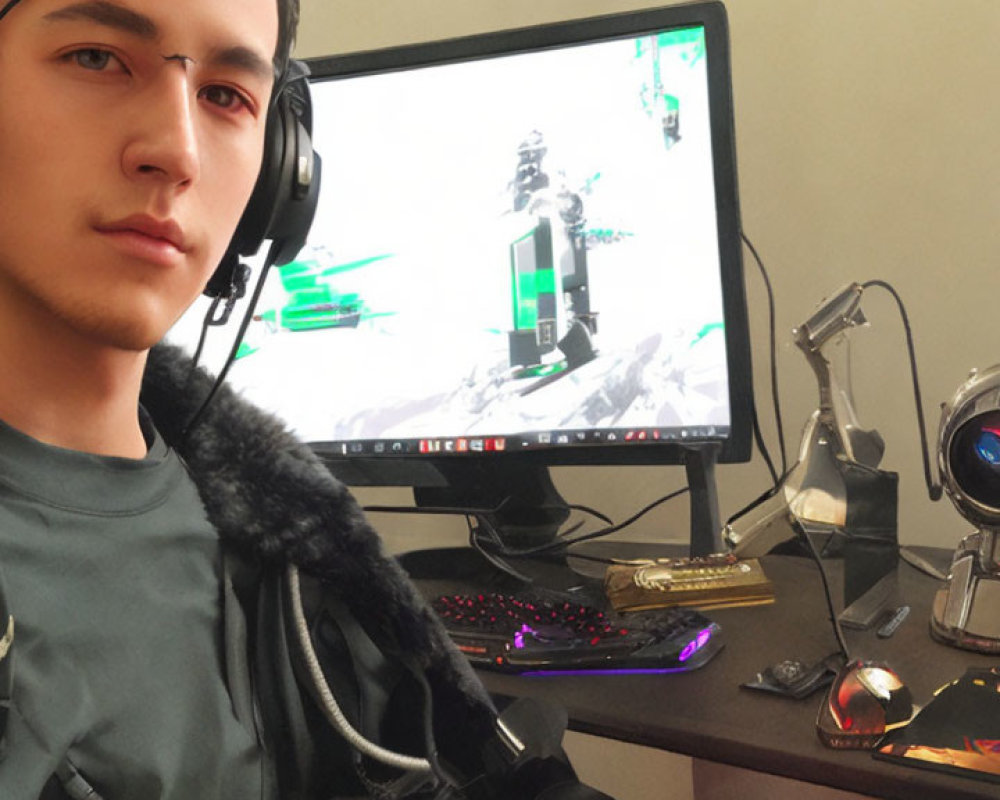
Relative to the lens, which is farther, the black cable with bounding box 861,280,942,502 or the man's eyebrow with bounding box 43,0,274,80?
the black cable with bounding box 861,280,942,502

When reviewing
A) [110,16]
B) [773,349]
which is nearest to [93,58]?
[110,16]

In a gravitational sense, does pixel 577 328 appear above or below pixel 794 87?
below

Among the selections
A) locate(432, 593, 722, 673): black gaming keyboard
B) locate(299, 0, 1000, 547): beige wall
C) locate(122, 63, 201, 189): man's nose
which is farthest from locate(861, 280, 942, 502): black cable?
locate(122, 63, 201, 189): man's nose

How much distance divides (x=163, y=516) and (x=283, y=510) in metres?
0.09

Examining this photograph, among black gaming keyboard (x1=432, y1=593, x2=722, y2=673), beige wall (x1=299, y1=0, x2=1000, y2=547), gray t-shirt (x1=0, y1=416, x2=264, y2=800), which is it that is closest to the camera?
gray t-shirt (x1=0, y1=416, x2=264, y2=800)

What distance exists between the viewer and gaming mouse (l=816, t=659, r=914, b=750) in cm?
65

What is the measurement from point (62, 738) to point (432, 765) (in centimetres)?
24

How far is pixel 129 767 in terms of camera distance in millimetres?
543

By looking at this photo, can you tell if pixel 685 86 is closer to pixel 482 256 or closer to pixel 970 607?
pixel 482 256

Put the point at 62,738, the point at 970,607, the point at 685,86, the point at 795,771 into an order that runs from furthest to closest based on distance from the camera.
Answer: the point at 685,86
the point at 970,607
the point at 795,771
the point at 62,738

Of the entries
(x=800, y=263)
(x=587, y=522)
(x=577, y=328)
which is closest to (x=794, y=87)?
(x=800, y=263)

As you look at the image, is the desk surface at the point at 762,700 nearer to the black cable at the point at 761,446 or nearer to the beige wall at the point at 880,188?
the black cable at the point at 761,446

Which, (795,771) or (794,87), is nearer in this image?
(795,771)

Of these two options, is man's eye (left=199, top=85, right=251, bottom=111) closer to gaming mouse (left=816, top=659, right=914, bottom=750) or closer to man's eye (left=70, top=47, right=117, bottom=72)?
man's eye (left=70, top=47, right=117, bottom=72)
